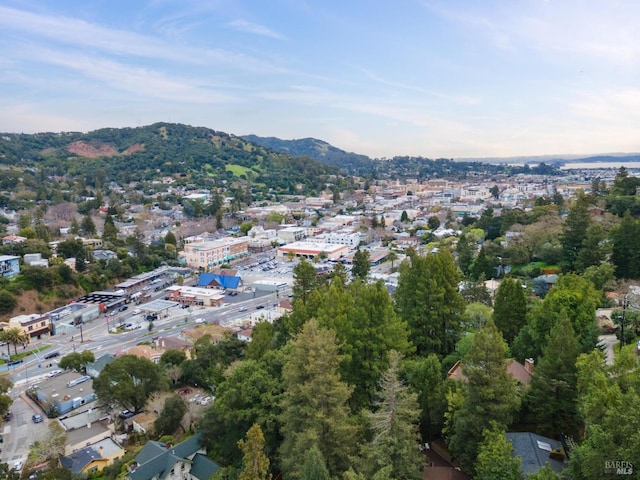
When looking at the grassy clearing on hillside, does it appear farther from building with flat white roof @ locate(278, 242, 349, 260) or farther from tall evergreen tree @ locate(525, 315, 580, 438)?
tall evergreen tree @ locate(525, 315, 580, 438)

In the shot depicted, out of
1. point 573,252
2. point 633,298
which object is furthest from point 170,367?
point 573,252

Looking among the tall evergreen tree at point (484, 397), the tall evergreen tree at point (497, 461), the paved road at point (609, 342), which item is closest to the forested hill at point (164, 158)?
the paved road at point (609, 342)

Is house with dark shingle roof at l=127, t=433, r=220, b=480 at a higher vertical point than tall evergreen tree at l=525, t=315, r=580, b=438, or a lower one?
lower

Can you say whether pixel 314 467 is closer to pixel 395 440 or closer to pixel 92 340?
pixel 395 440

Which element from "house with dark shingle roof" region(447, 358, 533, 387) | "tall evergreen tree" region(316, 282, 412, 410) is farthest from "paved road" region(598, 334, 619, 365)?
"tall evergreen tree" region(316, 282, 412, 410)

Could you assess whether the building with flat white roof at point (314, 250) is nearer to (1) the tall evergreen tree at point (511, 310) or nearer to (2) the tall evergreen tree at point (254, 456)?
(1) the tall evergreen tree at point (511, 310)

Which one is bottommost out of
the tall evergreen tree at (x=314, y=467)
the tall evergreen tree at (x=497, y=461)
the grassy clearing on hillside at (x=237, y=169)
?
the tall evergreen tree at (x=314, y=467)
